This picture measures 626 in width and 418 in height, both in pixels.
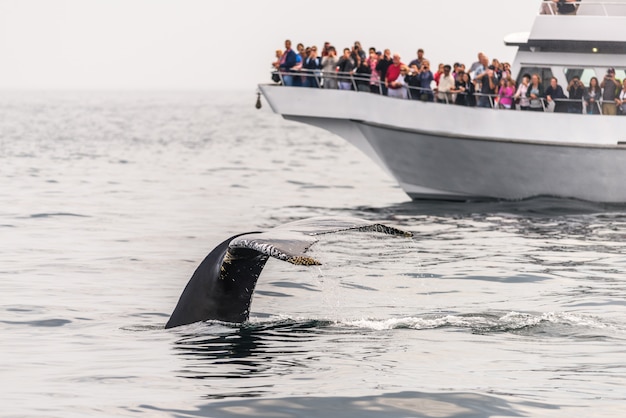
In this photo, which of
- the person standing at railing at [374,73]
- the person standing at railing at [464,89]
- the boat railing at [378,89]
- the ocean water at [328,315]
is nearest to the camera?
the ocean water at [328,315]

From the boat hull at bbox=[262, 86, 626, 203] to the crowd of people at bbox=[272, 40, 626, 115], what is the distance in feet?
1.10

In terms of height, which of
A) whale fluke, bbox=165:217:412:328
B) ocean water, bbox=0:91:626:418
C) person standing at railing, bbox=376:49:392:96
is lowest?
ocean water, bbox=0:91:626:418

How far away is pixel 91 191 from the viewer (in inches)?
1540

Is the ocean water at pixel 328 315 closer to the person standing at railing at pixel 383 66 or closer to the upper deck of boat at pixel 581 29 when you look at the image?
the person standing at railing at pixel 383 66

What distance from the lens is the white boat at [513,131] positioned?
3206cm

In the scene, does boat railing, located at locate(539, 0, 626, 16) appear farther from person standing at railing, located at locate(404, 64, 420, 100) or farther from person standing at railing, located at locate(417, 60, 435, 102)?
person standing at railing, located at locate(404, 64, 420, 100)

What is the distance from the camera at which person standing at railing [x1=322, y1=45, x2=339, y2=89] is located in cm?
3397

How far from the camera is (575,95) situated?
107 ft

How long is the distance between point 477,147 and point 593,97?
9.95ft

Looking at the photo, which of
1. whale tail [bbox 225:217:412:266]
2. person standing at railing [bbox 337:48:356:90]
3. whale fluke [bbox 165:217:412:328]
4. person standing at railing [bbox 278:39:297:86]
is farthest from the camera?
person standing at railing [bbox 278:39:297:86]

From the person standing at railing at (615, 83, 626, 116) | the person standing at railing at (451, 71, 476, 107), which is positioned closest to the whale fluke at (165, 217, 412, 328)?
the person standing at railing at (451, 71, 476, 107)

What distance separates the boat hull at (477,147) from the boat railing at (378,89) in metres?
0.22

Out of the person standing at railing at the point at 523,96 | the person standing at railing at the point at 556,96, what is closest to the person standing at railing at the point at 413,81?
the person standing at railing at the point at 523,96

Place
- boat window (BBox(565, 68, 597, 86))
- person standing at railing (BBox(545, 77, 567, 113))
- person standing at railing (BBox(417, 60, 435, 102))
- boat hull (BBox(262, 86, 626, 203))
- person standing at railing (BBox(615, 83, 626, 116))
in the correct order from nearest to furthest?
boat hull (BBox(262, 86, 626, 203)), person standing at railing (BBox(615, 83, 626, 116)), person standing at railing (BBox(545, 77, 567, 113)), person standing at railing (BBox(417, 60, 435, 102)), boat window (BBox(565, 68, 597, 86))
